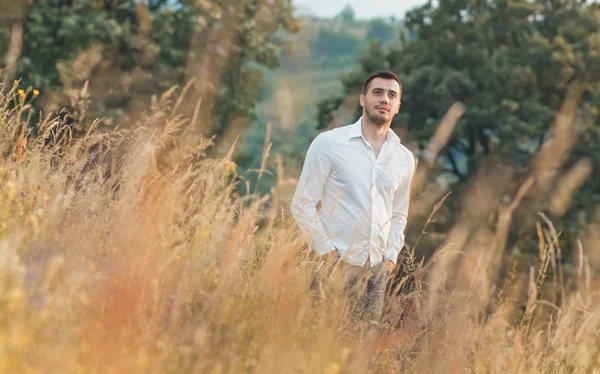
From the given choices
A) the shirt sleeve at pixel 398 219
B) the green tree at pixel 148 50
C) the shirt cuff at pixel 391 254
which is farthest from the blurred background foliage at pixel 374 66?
the shirt cuff at pixel 391 254

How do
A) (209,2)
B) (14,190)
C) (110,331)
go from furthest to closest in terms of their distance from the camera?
(209,2), (14,190), (110,331)

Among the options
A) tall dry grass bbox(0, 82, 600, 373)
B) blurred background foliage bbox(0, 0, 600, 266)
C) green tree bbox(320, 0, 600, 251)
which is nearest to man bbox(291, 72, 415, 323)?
tall dry grass bbox(0, 82, 600, 373)

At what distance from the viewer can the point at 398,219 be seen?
4809 millimetres

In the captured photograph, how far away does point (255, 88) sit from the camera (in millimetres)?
22578

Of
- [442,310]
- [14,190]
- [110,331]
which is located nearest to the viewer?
[110,331]

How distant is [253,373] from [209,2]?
1752 centimetres

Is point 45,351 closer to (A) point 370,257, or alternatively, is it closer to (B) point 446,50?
(A) point 370,257

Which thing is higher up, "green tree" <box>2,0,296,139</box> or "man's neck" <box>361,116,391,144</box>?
"man's neck" <box>361,116,391,144</box>

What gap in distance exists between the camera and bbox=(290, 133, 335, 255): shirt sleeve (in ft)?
13.2

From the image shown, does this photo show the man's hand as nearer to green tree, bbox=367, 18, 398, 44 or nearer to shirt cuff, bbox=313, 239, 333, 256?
shirt cuff, bbox=313, 239, 333, 256

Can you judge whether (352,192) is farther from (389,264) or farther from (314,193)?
(389,264)

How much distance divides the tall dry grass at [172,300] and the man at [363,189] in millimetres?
236

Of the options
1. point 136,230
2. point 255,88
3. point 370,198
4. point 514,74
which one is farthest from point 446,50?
point 136,230

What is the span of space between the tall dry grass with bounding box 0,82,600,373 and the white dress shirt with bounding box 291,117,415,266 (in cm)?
34
